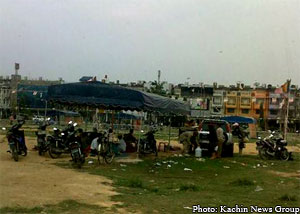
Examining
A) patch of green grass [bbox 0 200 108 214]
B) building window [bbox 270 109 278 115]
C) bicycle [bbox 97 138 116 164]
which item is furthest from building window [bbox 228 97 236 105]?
patch of green grass [bbox 0 200 108 214]

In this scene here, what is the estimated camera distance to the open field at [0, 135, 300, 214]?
6.96 metres

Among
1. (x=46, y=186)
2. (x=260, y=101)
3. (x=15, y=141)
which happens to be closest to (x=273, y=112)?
(x=260, y=101)

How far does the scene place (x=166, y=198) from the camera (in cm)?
802

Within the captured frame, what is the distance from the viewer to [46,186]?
838cm

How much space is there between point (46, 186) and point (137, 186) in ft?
6.53

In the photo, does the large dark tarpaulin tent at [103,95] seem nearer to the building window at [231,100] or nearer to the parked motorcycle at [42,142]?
the parked motorcycle at [42,142]

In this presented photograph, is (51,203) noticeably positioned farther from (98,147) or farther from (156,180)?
(98,147)

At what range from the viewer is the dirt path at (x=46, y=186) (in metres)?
7.08

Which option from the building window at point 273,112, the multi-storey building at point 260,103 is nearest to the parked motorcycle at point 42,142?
the multi-storey building at point 260,103

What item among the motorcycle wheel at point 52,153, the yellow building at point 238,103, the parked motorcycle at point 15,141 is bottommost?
the motorcycle wheel at point 52,153

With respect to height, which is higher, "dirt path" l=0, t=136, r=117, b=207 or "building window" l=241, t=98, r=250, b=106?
"building window" l=241, t=98, r=250, b=106

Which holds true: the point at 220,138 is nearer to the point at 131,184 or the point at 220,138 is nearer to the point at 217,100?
the point at 131,184

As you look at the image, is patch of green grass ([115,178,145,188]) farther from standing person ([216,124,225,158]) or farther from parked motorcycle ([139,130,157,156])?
standing person ([216,124,225,158])

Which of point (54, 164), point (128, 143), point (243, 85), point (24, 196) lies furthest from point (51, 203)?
point (243, 85)
